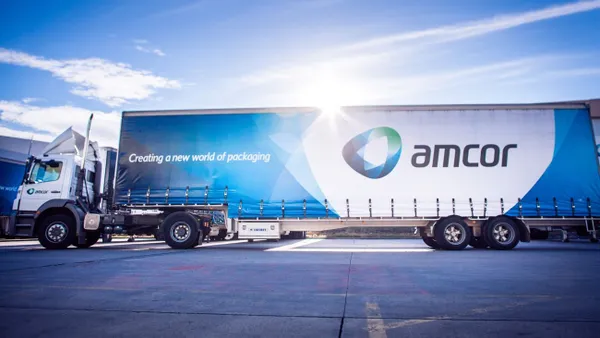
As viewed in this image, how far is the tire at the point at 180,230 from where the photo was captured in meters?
11.5

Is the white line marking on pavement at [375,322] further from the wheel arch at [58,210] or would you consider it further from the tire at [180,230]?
the wheel arch at [58,210]

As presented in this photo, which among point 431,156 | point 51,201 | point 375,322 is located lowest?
point 375,322

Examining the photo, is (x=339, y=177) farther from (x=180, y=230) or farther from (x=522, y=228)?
(x=522, y=228)

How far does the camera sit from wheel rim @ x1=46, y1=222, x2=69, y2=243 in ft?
37.7

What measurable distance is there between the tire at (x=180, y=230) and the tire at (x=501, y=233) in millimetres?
9142

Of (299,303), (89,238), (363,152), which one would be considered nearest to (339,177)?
(363,152)

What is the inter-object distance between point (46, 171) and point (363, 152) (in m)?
10.3

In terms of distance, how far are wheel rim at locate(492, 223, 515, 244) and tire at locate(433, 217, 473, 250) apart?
798 millimetres

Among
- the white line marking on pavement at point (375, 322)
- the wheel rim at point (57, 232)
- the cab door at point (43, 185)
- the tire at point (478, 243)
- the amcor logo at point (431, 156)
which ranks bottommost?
the white line marking on pavement at point (375, 322)

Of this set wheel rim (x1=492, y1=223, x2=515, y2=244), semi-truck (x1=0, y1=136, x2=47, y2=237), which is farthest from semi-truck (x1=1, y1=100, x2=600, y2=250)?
semi-truck (x1=0, y1=136, x2=47, y2=237)

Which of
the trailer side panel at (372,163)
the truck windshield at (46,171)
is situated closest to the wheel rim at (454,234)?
the trailer side panel at (372,163)

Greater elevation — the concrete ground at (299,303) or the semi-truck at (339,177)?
the semi-truck at (339,177)

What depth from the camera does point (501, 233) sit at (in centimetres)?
1129

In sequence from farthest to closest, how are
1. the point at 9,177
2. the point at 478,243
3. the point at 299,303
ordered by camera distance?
A: the point at 9,177 < the point at 478,243 < the point at 299,303
